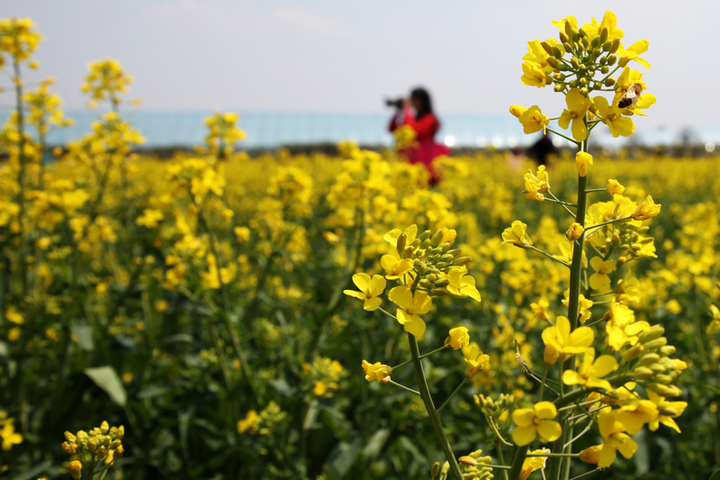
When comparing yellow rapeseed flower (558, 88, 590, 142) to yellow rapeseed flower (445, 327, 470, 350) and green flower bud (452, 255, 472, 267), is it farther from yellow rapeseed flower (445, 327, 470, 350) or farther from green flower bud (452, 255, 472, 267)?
yellow rapeseed flower (445, 327, 470, 350)

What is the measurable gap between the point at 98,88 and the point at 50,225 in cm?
132

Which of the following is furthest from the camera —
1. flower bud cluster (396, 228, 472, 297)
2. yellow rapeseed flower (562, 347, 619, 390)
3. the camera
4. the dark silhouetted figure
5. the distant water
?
the distant water

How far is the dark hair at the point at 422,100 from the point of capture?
9.59 meters

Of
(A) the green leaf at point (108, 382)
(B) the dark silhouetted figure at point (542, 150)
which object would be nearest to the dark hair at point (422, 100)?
(B) the dark silhouetted figure at point (542, 150)

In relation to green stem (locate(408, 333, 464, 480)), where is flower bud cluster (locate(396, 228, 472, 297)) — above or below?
above

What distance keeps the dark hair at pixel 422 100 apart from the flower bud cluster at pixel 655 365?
9.16 metres

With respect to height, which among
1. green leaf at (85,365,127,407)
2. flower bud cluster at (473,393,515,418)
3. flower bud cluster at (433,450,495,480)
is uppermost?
flower bud cluster at (473,393,515,418)

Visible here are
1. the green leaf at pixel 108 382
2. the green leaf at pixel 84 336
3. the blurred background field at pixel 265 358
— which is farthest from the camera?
the green leaf at pixel 84 336

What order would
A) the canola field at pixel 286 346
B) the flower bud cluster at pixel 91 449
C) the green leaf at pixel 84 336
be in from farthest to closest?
the green leaf at pixel 84 336 → the canola field at pixel 286 346 → the flower bud cluster at pixel 91 449

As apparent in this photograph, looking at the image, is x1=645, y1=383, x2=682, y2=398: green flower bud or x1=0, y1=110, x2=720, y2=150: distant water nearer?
x1=645, y1=383, x2=682, y2=398: green flower bud

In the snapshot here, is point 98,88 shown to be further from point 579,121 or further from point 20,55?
point 579,121

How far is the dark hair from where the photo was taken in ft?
31.4

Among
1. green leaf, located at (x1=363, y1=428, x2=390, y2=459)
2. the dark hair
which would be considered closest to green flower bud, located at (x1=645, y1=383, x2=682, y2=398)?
green leaf, located at (x1=363, y1=428, x2=390, y2=459)

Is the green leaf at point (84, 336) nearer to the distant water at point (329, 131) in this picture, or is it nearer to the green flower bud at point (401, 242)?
the green flower bud at point (401, 242)
